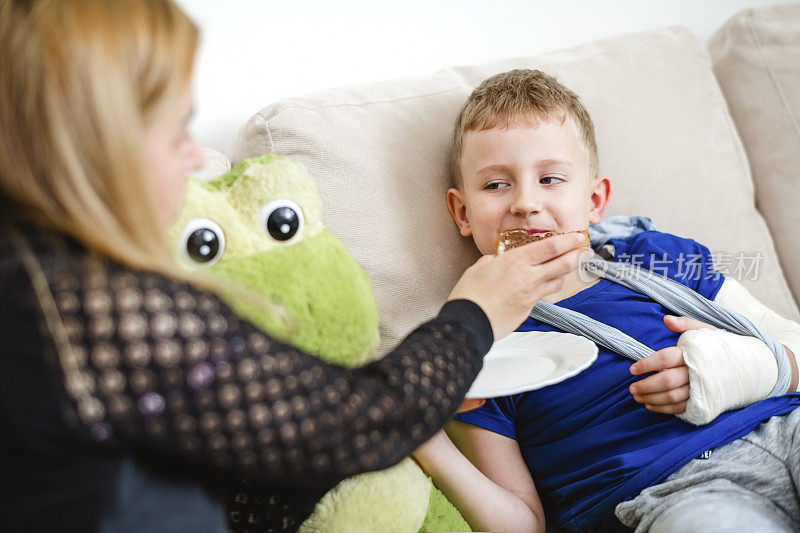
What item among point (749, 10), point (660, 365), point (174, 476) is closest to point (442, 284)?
point (660, 365)

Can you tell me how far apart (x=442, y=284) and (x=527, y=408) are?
0.27 meters

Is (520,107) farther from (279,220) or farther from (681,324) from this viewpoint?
(279,220)

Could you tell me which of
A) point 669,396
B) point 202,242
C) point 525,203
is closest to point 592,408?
point 669,396

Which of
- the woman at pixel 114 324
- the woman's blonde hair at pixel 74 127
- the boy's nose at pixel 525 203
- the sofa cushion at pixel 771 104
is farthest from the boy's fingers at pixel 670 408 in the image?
the woman's blonde hair at pixel 74 127

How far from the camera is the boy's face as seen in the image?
1234 millimetres

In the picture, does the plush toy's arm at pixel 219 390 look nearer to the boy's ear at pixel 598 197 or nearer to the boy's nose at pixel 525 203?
the boy's nose at pixel 525 203

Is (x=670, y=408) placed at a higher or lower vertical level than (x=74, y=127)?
lower

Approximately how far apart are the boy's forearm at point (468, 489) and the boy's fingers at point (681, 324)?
396 mm

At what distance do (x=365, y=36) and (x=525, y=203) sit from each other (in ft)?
2.20

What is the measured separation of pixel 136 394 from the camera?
23.0 inches

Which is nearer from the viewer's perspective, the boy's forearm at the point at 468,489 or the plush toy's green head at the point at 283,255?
the plush toy's green head at the point at 283,255

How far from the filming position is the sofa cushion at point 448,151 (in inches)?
48.8

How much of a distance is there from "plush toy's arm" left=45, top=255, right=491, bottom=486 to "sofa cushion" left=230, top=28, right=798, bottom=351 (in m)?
0.53

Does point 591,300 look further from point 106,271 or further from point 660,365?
point 106,271
